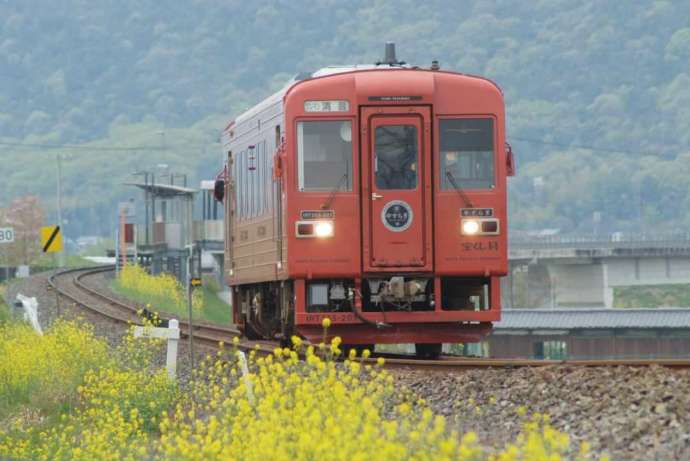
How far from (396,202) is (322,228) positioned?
0.84 metres

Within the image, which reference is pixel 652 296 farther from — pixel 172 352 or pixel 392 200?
pixel 172 352

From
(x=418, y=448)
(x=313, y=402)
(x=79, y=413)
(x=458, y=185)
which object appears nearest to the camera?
(x=418, y=448)

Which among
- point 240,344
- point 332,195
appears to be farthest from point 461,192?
point 240,344

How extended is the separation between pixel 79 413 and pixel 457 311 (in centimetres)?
414

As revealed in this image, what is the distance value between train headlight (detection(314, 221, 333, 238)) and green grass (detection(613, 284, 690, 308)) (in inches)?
4211

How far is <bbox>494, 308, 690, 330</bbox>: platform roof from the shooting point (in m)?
69.1

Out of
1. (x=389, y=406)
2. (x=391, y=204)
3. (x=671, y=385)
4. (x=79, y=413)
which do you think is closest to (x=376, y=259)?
(x=391, y=204)

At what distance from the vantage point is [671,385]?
12.4 metres

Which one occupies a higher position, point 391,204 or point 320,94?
point 320,94

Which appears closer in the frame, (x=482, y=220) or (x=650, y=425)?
(x=650, y=425)

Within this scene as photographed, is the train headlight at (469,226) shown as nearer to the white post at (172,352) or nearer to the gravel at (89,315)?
the white post at (172,352)

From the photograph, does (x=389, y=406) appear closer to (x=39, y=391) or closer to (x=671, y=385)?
(x=671, y=385)

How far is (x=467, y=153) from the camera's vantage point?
1869 centimetres

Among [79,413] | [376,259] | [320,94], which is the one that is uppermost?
[320,94]
